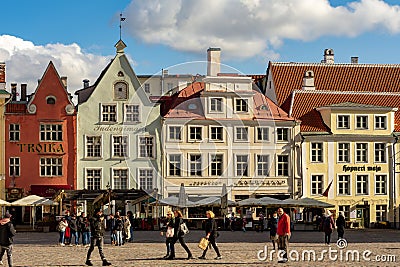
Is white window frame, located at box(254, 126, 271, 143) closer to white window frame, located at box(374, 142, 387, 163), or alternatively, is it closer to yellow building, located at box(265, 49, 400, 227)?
yellow building, located at box(265, 49, 400, 227)

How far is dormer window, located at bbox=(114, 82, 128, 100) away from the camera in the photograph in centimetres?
5623

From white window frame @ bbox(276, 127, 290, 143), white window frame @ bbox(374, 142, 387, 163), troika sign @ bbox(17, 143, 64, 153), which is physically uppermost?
white window frame @ bbox(276, 127, 290, 143)

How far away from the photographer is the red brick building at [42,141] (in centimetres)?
5450

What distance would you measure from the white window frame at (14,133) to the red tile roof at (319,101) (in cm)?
1784

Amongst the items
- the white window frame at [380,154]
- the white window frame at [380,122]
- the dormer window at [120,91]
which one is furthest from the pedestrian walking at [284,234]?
the white window frame at [380,122]

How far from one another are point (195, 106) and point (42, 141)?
998cm

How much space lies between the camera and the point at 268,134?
190ft

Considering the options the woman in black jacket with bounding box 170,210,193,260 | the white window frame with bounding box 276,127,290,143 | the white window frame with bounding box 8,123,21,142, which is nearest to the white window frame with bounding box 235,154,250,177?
the white window frame with bounding box 276,127,290,143

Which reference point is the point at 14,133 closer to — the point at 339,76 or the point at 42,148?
the point at 42,148

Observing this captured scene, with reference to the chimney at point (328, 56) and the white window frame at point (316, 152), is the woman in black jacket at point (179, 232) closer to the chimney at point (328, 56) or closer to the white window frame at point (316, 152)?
the white window frame at point (316, 152)

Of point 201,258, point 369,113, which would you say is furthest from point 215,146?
point 201,258

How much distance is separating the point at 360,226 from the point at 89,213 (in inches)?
681

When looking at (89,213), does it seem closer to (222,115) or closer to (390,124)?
(222,115)

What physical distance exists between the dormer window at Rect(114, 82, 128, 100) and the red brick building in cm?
292
